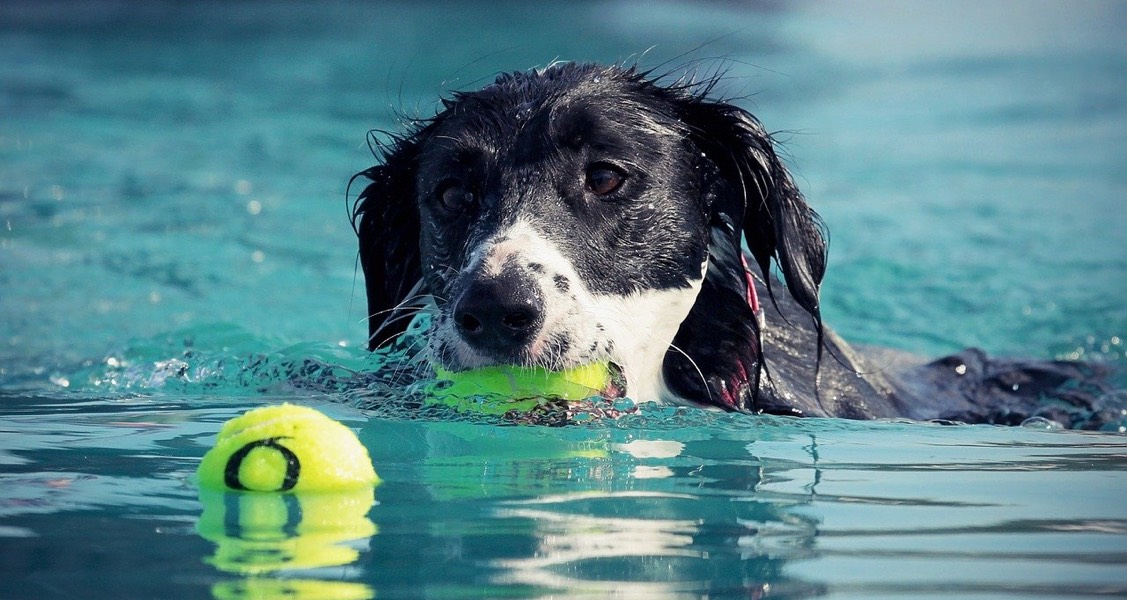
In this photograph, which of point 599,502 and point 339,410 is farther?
point 339,410

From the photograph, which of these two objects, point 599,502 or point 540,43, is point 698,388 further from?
point 540,43

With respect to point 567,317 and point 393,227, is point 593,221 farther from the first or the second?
point 393,227

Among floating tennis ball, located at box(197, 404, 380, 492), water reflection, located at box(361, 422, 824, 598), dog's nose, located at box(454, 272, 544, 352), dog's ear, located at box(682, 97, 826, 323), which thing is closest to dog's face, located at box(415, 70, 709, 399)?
dog's nose, located at box(454, 272, 544, 352)

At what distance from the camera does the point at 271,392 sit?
16.2 ft

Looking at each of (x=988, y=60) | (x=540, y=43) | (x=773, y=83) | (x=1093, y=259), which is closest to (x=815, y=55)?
(x=773, y=83)

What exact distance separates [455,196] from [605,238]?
0.50m

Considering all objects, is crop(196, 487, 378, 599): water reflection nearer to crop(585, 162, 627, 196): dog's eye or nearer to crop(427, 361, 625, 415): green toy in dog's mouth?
crop(427, 361, 625, 415): green toy in dog's mouth

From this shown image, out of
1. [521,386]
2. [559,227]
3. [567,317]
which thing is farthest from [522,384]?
[559,227]

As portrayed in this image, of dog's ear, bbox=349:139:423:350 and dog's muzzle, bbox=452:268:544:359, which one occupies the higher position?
dog's ear, bbox=349:139:423:350

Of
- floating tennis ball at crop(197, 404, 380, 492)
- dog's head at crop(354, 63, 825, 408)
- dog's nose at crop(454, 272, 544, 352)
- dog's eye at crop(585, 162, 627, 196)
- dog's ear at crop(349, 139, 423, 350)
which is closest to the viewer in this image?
floating tennis ball at crop(197, 404, 380, 492)

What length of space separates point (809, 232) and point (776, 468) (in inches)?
48.4

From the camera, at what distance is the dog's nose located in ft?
11.2

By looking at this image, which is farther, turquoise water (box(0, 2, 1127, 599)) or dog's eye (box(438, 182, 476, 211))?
dog's eye (box(438, 182, 476, 211))

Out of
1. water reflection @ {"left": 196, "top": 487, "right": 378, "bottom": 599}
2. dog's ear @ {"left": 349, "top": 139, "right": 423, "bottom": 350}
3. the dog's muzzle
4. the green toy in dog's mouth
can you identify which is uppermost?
dog's ear @ {"left": 349, "top": 139, "right": 423, "bottom": 350}
